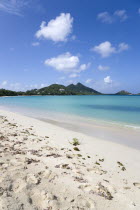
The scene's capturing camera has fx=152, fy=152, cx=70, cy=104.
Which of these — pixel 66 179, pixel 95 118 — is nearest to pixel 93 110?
pixel 95 118

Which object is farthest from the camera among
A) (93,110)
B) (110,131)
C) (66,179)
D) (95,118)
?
(93,110)

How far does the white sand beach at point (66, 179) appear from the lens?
3559mm

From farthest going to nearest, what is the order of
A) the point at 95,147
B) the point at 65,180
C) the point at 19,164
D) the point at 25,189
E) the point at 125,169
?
the point at 95,147 → the point at 125,169 → the point at 19,164 → the point at 65,180 → the point at 25,189

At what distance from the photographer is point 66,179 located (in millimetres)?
4695

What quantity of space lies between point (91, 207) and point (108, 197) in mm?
646

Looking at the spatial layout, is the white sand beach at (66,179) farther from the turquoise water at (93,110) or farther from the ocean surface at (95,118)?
the turquoise water at (93,110)

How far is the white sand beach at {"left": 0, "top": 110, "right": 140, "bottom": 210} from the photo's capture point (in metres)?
3.56

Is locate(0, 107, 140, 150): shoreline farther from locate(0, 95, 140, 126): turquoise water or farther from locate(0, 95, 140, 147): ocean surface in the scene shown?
locate(0, 95, 140, 126): turquoise water

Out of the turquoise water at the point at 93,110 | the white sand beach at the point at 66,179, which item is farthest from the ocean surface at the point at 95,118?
the white sand beach at the point at 66,179

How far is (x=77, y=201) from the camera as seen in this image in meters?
3.67

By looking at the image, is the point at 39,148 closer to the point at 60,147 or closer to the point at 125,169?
the point at 60,147

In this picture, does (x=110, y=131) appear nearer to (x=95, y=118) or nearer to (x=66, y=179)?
(x=95, y=118)

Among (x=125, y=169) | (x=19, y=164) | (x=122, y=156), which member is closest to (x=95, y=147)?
(x=122, y=156)

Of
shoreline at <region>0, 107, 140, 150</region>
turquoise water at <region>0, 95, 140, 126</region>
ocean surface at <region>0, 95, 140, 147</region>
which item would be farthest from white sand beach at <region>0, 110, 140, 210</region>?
turquoise water at <region>0, 95, 140, 126</region>
